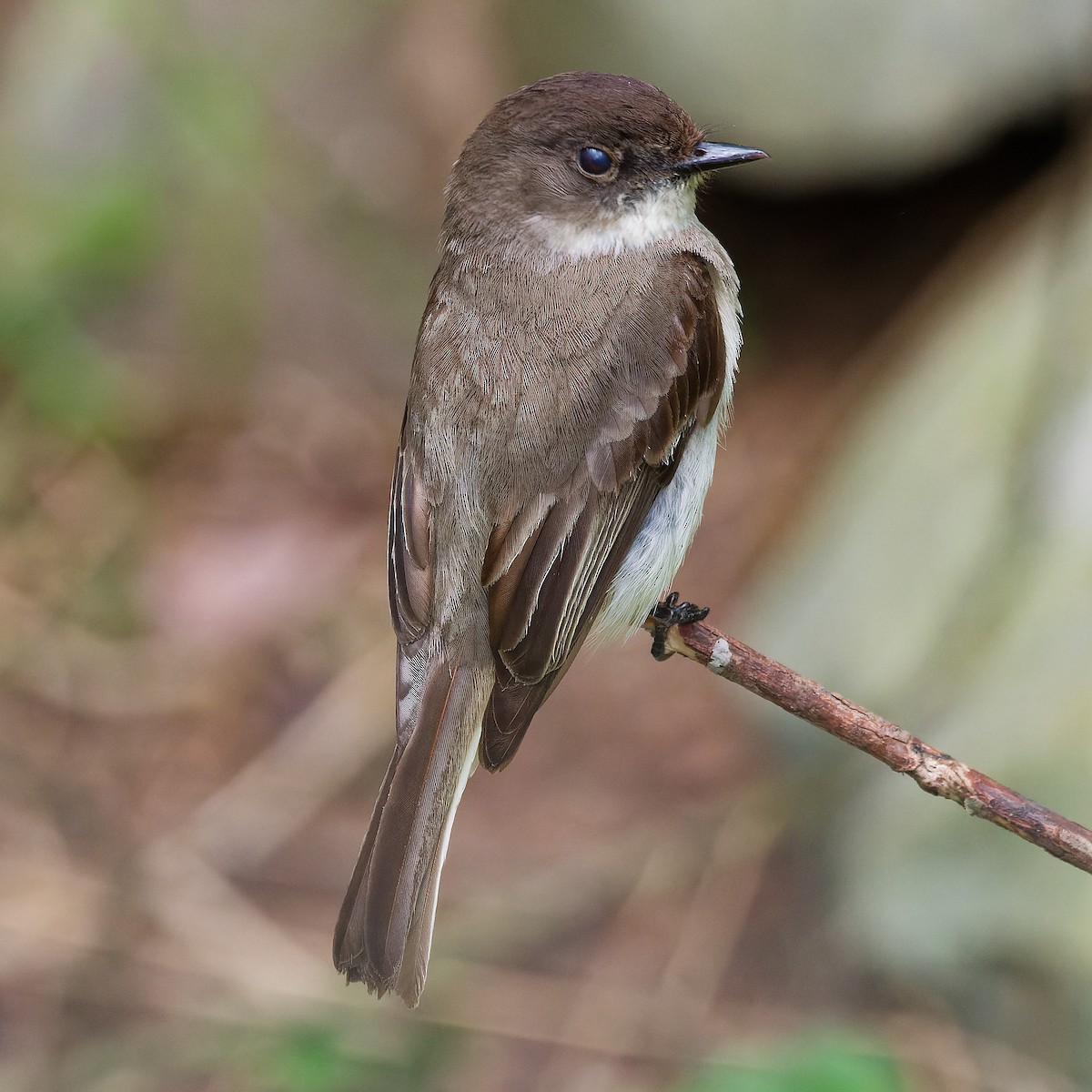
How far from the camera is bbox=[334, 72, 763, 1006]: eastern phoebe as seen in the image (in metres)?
3.01

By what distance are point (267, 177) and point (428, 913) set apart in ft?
13.9

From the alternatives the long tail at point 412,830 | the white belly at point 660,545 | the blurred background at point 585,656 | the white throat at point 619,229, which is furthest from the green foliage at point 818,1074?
the white throat at point 619,229

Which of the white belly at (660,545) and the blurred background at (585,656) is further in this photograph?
the blurred background at (585,656)

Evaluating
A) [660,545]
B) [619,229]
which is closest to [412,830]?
[660,545]

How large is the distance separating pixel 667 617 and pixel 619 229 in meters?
0.91

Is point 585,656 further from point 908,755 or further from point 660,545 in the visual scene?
point 908,755

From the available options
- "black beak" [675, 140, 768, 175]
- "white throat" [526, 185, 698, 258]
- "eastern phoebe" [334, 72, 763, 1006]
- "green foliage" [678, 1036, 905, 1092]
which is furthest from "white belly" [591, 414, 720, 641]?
"green foliage" [678, 1036, 905, 1092]

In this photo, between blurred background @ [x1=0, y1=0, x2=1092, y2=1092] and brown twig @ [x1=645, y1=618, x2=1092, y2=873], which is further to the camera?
blurred background @ [x1=0, y1=0, x2=1092, y2=1092]

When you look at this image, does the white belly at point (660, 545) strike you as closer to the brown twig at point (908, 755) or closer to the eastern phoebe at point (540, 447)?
the eastern phoebe at point (540, 447)

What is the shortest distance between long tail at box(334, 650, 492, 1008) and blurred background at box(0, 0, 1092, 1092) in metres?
0.61

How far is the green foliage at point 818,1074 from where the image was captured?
9.33ft

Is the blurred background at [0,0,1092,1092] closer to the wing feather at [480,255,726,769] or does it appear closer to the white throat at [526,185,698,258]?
the wing feather at [480,255,726,769]

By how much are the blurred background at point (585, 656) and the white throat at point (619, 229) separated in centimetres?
161

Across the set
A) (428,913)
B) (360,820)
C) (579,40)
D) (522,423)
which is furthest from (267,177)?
(428,913)
